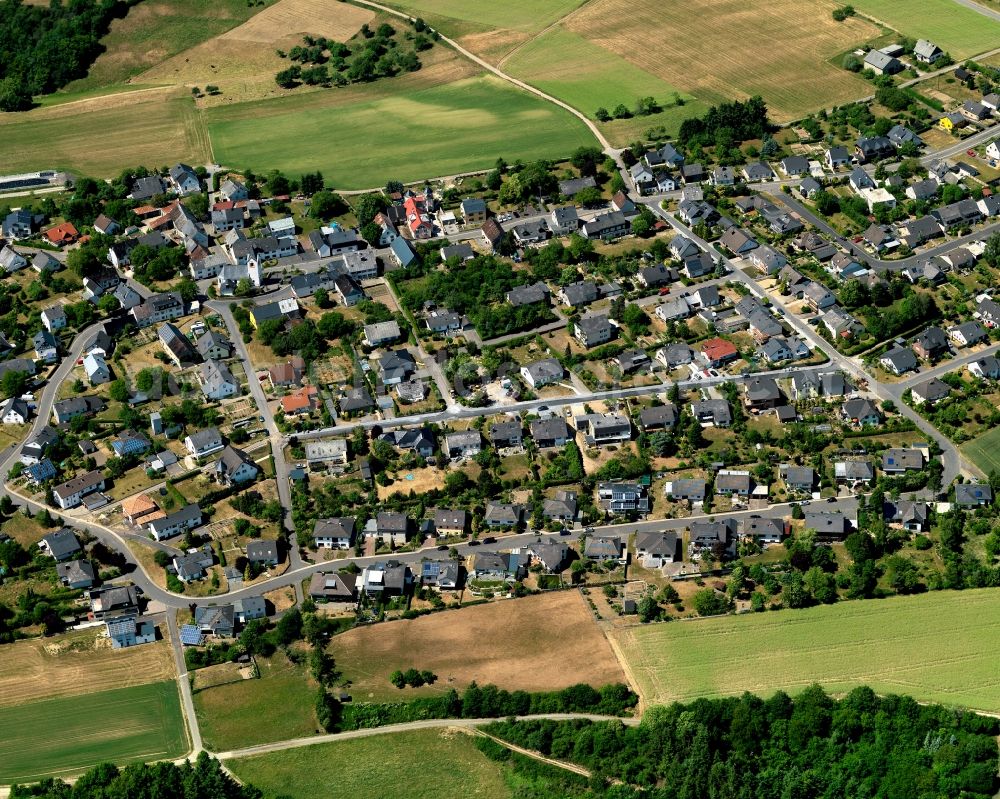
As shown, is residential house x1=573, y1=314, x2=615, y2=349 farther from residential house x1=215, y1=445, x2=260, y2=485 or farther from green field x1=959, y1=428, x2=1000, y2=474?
green field x1=959, y1=428, x2=1000, y2=474

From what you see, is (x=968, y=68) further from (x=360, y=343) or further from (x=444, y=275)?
(x=360, y=343)

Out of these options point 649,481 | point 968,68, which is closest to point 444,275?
point 649,481

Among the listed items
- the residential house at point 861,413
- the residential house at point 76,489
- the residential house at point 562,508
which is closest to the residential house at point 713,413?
the residential house at point 861,413

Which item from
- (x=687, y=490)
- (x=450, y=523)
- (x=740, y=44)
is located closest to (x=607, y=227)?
(x=687, y=490)

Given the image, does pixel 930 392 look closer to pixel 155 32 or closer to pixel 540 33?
pixel 540 33

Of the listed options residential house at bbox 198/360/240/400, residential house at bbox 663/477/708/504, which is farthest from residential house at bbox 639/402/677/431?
residential house at bbox 198/360/240/400

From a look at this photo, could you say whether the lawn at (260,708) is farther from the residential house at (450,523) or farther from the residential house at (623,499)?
the residential house at (623,499)
